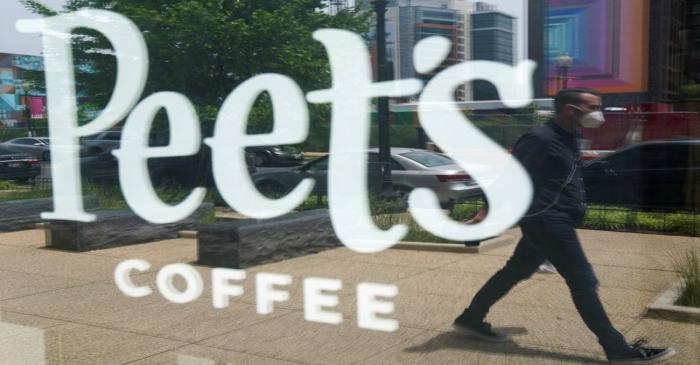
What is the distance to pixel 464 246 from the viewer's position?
373cm

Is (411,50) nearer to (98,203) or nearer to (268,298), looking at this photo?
(268,298)

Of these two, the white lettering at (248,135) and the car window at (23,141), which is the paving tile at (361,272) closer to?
the white lettering at (248,135)

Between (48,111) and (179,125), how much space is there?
135 centimetres

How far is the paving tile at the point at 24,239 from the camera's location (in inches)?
293

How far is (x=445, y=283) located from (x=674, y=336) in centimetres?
119

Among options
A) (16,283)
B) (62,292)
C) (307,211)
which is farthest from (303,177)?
(16,283)

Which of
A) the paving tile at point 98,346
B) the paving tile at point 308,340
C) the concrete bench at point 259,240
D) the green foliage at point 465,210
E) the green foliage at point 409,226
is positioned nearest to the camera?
the green foliage at point 465,210

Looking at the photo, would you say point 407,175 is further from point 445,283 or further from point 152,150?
point 152,150

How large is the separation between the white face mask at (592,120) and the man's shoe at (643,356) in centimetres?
116

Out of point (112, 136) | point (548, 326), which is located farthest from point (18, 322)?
point (548, 326)

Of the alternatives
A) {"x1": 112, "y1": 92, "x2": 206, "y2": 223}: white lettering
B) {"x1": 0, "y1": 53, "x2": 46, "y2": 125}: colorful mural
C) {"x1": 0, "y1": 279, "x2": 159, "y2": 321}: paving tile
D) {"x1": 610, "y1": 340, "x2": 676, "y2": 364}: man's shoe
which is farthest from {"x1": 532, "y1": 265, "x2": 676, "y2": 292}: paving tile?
{"x1": 0, "y1": 53, "x2": 46, "y2": 125}: colorful mural

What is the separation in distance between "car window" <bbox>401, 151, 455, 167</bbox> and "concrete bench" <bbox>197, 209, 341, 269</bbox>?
63cm

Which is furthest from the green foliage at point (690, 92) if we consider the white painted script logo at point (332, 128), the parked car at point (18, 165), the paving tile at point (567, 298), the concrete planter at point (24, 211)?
the parked car at point (18, 165)

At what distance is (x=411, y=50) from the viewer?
3455 mm
